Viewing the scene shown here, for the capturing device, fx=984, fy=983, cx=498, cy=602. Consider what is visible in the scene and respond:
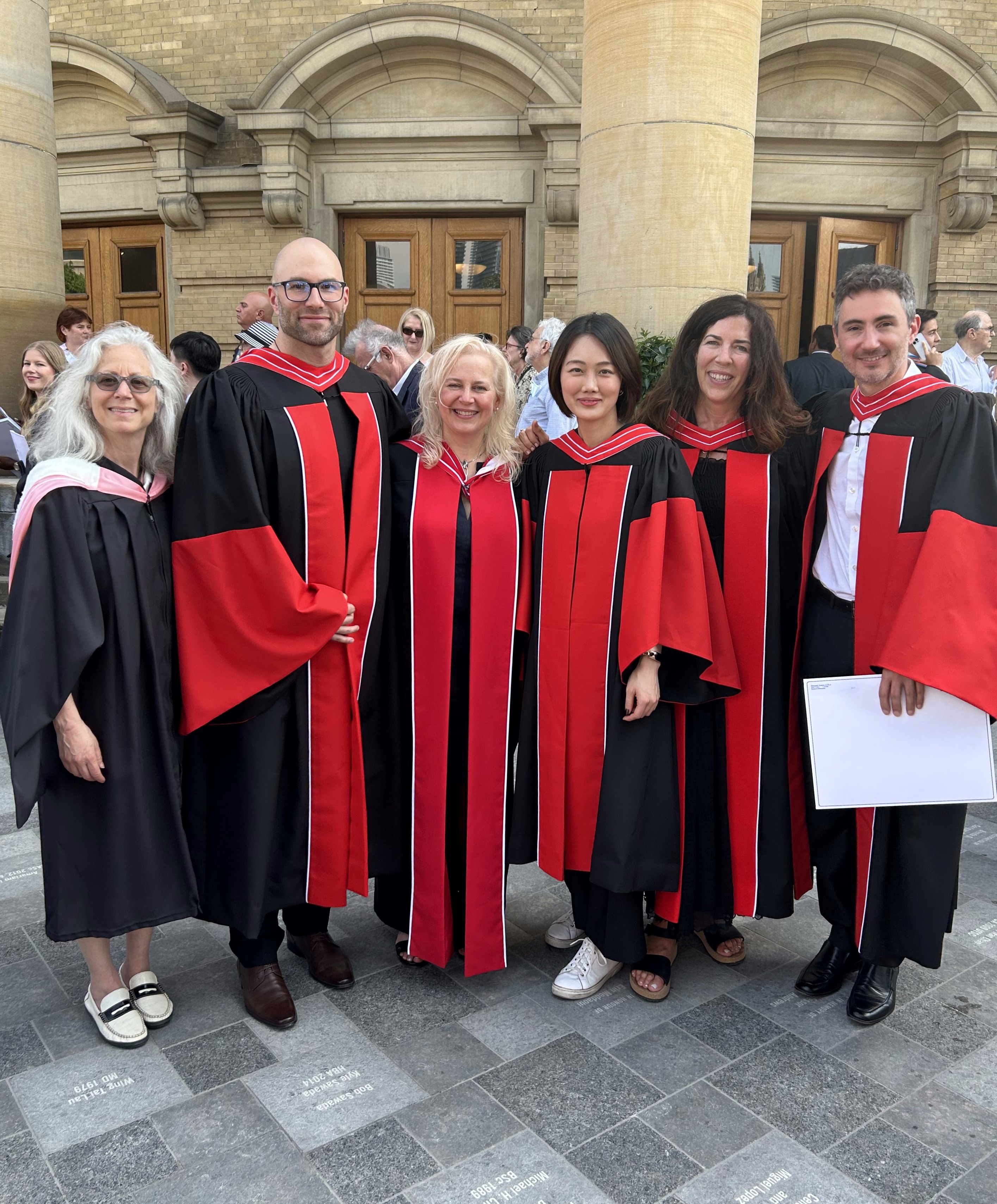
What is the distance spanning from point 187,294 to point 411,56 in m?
3.23

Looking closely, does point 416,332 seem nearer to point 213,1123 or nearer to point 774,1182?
point 213,1123

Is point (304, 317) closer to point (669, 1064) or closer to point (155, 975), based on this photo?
point (155, 975)

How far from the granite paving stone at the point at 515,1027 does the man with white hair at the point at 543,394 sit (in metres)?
3.49

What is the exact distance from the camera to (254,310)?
5.90 meters

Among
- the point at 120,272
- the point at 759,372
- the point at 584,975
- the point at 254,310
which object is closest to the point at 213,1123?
the point at 584,975

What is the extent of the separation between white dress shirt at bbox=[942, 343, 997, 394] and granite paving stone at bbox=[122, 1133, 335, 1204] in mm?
7306

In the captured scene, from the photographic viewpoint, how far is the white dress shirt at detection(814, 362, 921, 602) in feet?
8.48

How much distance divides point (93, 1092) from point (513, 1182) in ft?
3.30

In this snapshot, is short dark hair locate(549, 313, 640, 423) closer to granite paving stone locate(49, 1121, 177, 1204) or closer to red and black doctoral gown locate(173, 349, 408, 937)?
red and black doctoral gown locate(173, 349, 408, 937)

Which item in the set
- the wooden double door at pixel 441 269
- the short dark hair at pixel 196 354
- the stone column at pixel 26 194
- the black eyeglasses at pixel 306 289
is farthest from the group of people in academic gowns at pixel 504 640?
the wooden double door at pixel 441 269

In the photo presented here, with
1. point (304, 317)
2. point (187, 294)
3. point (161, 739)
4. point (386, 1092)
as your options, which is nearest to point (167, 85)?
point (187, 294)

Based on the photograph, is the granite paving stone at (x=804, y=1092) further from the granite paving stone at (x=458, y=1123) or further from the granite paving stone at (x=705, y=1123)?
the granite paving stone at (x=458, y=1123)

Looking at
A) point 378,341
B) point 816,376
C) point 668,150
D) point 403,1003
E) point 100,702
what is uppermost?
point 668,150

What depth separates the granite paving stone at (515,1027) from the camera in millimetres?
2482
